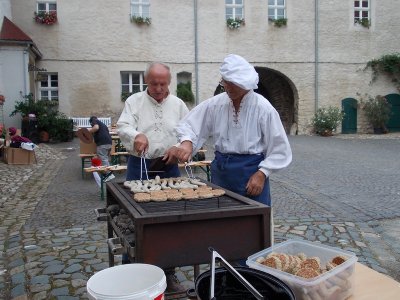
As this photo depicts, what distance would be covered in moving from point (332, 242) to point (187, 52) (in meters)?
14.8

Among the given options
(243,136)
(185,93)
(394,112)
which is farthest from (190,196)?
(394,112)

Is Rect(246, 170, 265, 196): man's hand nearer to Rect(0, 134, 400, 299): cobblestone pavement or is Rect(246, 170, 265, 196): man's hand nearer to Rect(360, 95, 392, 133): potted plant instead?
Rect(0, 134, 400, 299): cobblestone pavement

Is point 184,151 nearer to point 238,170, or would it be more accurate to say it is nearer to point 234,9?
point 238,170

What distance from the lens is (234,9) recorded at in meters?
19.0

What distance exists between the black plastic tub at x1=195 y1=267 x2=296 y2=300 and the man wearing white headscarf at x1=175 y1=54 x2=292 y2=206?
43.3 inches

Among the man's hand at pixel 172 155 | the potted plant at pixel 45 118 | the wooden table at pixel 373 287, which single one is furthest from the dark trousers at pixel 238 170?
the potted plant at pixel 45 118

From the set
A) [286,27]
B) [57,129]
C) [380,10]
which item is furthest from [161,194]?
[380,10]

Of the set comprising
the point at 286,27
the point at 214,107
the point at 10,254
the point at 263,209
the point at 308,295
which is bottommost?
the point at 10,254

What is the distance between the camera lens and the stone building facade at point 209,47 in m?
17.5

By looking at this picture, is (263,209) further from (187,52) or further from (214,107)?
(187,52)

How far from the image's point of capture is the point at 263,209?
2268 millimetres

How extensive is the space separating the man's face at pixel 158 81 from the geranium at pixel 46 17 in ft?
50.8

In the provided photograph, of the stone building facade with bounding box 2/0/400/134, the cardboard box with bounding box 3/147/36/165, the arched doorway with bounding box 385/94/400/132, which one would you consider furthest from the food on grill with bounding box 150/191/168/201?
the arched doorway with bounding box 385/94/400/132

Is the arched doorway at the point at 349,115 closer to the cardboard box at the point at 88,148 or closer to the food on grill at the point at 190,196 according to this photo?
the cardboard box at the point at 88,148
